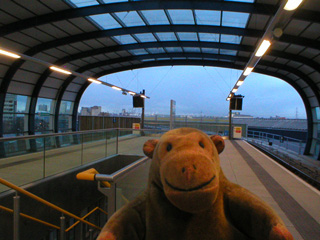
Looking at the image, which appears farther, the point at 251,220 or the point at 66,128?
the point at 66,128

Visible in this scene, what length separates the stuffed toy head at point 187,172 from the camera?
1.04 metres

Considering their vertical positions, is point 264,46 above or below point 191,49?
below

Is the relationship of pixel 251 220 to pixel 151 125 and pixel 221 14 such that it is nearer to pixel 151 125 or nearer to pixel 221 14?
pixel 221 14

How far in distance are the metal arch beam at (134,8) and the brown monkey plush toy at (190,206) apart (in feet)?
28.0

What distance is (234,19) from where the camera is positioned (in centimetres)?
988

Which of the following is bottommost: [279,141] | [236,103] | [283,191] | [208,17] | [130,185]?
[279,141]

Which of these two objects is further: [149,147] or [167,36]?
[167,36]

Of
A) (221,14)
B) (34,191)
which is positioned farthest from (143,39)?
(34,191)

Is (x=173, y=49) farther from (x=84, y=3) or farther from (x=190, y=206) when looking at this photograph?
(x=190, y=206)

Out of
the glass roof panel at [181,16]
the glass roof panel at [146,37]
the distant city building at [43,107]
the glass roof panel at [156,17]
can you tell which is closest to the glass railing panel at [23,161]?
the glass roof panel at [156,17]

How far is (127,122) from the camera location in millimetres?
21625

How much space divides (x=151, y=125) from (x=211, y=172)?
1741 cm

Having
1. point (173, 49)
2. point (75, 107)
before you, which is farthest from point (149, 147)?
point (75, 107)

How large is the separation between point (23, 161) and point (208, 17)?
9308 mm
